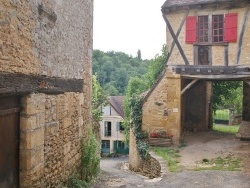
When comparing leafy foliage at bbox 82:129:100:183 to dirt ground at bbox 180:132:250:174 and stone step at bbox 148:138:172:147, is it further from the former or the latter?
stone step at bbox 148:138:172:147

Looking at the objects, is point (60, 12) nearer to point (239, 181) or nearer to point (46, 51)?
point (46, 51)

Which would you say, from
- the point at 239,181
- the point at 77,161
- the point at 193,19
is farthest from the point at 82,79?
the point at 193,19

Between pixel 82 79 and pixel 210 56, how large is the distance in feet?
22.6


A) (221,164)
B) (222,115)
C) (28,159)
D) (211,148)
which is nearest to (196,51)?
(211,148)

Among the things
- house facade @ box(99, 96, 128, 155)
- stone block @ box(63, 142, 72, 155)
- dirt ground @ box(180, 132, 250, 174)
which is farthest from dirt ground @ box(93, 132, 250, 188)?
house facade @ box(99, 96, 128, 155)

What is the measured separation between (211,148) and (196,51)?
4.11 m

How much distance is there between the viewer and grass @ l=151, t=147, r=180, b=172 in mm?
9834

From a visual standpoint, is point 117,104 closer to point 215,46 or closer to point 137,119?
point 137,119

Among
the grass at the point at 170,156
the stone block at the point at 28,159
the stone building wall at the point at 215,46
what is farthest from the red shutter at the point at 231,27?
the stone block at the point at 28,159

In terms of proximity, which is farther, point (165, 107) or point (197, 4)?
point (165, 107)

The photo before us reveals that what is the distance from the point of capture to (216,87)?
62.0 ft

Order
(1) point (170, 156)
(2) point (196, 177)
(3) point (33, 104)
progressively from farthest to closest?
(1) point (170, 156)
(2) point (196, 177)
(3) point (33, 104)

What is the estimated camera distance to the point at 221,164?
32.9 ft

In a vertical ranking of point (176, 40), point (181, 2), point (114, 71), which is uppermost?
point (114, 71)
